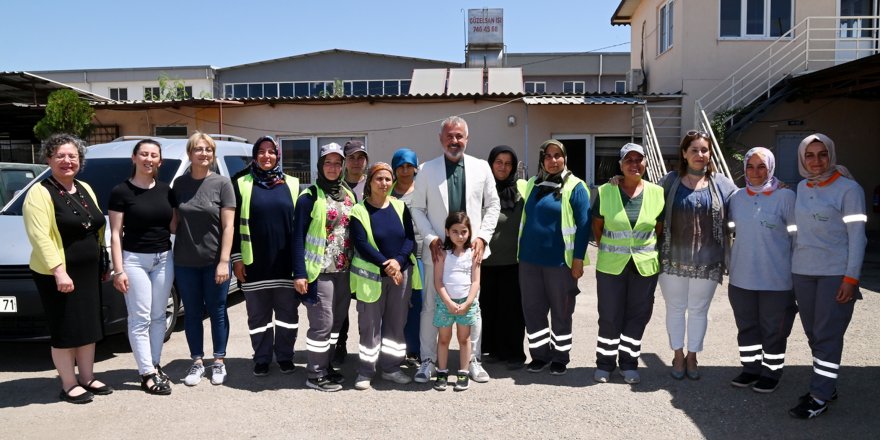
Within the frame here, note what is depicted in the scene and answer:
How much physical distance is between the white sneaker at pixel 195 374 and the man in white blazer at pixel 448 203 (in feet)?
5.62

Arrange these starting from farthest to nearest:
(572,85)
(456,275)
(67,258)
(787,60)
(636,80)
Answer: (572,85) < (636,80) < (787,60) < (456,275) < (67,258)

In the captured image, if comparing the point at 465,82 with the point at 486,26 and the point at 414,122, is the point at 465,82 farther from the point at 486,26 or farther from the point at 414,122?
the point at 486,26

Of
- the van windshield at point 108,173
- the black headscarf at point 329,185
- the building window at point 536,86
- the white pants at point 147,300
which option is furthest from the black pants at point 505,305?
the building window at point 536,86

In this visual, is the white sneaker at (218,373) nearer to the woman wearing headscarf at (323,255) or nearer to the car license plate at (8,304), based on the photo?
the woman wearing headscarf at (323,255)

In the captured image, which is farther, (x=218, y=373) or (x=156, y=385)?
(x=218, y=373)

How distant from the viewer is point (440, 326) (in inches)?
186

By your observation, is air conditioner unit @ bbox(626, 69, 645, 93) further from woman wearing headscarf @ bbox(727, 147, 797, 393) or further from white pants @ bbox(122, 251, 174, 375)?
white pants @ bbox(122, 251, 174, 375)

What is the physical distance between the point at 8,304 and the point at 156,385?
1459 millimetres

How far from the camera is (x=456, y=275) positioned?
4645 millimetres

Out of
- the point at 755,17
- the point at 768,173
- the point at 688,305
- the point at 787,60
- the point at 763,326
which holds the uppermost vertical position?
the point at 755,17

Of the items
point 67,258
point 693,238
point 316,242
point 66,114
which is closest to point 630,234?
point 693,238

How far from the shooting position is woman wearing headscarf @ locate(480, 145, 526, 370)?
16.9ft

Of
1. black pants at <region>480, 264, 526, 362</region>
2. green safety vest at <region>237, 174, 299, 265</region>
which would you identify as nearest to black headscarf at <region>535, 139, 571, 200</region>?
black pants at <region>480, 264, 526, 362</region>

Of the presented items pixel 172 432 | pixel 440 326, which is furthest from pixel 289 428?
pixel 440 326
